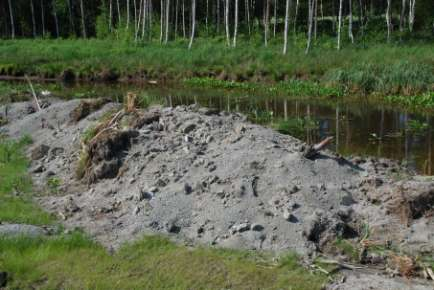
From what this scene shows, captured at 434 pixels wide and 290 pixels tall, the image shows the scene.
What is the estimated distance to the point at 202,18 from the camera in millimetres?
57656

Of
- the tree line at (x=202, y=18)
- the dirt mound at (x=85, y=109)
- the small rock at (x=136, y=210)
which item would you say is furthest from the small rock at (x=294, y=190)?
the tree line at (x=202, y=18)

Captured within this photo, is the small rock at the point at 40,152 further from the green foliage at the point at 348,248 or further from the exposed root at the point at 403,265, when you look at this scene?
the exposed root at the point at 403,265

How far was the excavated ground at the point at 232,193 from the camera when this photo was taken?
8.05 m

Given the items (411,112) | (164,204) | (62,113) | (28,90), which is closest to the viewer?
(164,204)

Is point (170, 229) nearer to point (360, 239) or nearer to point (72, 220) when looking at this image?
point (72, 220)

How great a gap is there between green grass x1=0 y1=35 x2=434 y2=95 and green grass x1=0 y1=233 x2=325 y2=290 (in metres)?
16.5

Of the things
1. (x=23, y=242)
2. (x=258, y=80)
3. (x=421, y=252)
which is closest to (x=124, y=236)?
(x=23, y=242)

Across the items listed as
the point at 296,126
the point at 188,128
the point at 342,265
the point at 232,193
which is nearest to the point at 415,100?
the point at 296,126

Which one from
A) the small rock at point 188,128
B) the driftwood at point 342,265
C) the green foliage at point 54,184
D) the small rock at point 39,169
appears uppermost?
the small rock at point 188,128

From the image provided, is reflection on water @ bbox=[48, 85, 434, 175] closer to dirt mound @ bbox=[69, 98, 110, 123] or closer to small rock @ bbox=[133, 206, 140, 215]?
dirt mound @ bbox=[69, 98, 110, 123]

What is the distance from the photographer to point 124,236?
8.57m

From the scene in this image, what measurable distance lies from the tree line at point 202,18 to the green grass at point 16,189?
3084 cm

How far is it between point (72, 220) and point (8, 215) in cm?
99

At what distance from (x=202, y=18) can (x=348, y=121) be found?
40923 millimetres
